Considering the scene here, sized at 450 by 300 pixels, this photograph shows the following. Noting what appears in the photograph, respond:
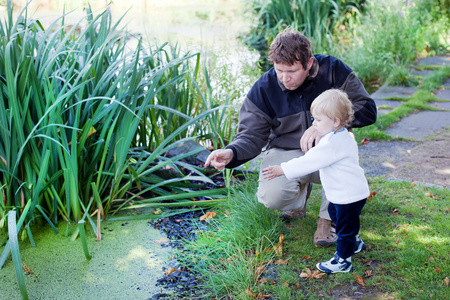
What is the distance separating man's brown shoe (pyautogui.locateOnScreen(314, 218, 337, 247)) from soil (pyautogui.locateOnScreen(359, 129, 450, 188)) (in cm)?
100

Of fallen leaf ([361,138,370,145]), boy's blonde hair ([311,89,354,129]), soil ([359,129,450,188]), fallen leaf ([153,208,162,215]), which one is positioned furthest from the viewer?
fallen leaf ([361,138,370,145])

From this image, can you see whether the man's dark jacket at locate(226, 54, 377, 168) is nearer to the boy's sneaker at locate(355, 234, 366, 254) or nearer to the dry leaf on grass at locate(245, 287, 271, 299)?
the boy's sneaker at locate(355, 234, 366, 254)

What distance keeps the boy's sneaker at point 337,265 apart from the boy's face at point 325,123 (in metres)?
0.63

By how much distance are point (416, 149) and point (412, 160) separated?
0.25m

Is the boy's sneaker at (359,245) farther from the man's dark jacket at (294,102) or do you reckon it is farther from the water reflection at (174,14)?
the water reflection at (174,14)

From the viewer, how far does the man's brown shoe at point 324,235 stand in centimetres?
261

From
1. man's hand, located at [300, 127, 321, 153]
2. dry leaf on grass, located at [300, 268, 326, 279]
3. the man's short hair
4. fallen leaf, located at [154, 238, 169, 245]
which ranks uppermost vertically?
the man's short hair

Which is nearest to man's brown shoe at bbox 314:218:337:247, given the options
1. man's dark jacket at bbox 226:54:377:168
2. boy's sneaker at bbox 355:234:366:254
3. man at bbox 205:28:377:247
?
man at bbox 205:28:377:247

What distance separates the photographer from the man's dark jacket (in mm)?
2717

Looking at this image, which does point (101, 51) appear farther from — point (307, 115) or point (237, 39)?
point (237, 39)

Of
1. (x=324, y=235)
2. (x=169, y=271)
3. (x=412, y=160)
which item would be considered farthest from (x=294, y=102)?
(x=412, y=160)

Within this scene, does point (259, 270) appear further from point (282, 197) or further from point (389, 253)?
point (389, 253)

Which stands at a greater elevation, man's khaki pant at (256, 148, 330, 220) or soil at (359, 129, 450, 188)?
man's khaki pant at (256, 148, 330, 220)

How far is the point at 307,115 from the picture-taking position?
2723 millimetres
